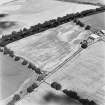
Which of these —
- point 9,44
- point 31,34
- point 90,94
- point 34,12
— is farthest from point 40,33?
point 90,94

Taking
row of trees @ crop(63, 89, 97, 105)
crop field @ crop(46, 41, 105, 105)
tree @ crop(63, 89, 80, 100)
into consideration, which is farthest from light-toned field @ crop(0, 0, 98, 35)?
row of trees @ crop(63, 89, 97, 105)

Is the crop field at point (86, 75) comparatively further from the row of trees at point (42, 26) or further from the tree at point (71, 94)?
the row of trees at point (42, 26)

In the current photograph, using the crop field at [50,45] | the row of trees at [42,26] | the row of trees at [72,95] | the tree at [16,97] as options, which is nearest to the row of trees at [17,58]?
the crop field at [50,45]

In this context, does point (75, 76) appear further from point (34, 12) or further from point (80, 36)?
point (34, 12)

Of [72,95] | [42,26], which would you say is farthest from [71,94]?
[42,26]

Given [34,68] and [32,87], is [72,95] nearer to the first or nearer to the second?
[32,87]

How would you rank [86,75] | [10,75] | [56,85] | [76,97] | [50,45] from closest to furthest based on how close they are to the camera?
[76,97] < [56,85] < [86,75] < [10,75] < [50,45]

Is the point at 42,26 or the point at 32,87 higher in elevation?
the point at 42,26
